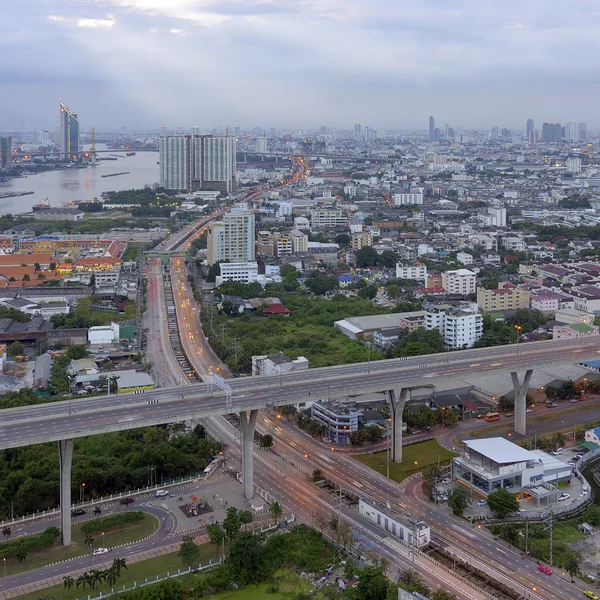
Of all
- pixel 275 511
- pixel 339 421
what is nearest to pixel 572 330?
pixel 339 421

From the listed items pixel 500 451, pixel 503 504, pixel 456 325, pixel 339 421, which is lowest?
pixel 503 504

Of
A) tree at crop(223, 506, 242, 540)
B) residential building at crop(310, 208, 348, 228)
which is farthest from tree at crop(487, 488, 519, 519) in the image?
residential building at crop(310, 208, 348, 228)

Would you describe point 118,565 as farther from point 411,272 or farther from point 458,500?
point 411,272

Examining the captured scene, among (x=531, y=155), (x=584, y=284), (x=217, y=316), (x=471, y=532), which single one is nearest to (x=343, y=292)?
(x=217, y=316)

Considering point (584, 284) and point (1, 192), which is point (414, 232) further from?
point (1, 192)

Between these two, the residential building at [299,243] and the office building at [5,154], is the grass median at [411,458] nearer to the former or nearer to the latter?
the residential building at [299,243]

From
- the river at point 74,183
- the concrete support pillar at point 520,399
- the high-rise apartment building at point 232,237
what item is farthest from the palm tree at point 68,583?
the river at point 74,183

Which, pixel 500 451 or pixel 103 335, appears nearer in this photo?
pixel 500 451

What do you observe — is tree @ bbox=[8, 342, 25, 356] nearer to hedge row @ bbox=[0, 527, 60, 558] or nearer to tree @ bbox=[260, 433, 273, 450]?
tree @ bbox=[260, 433, 273, 450]
